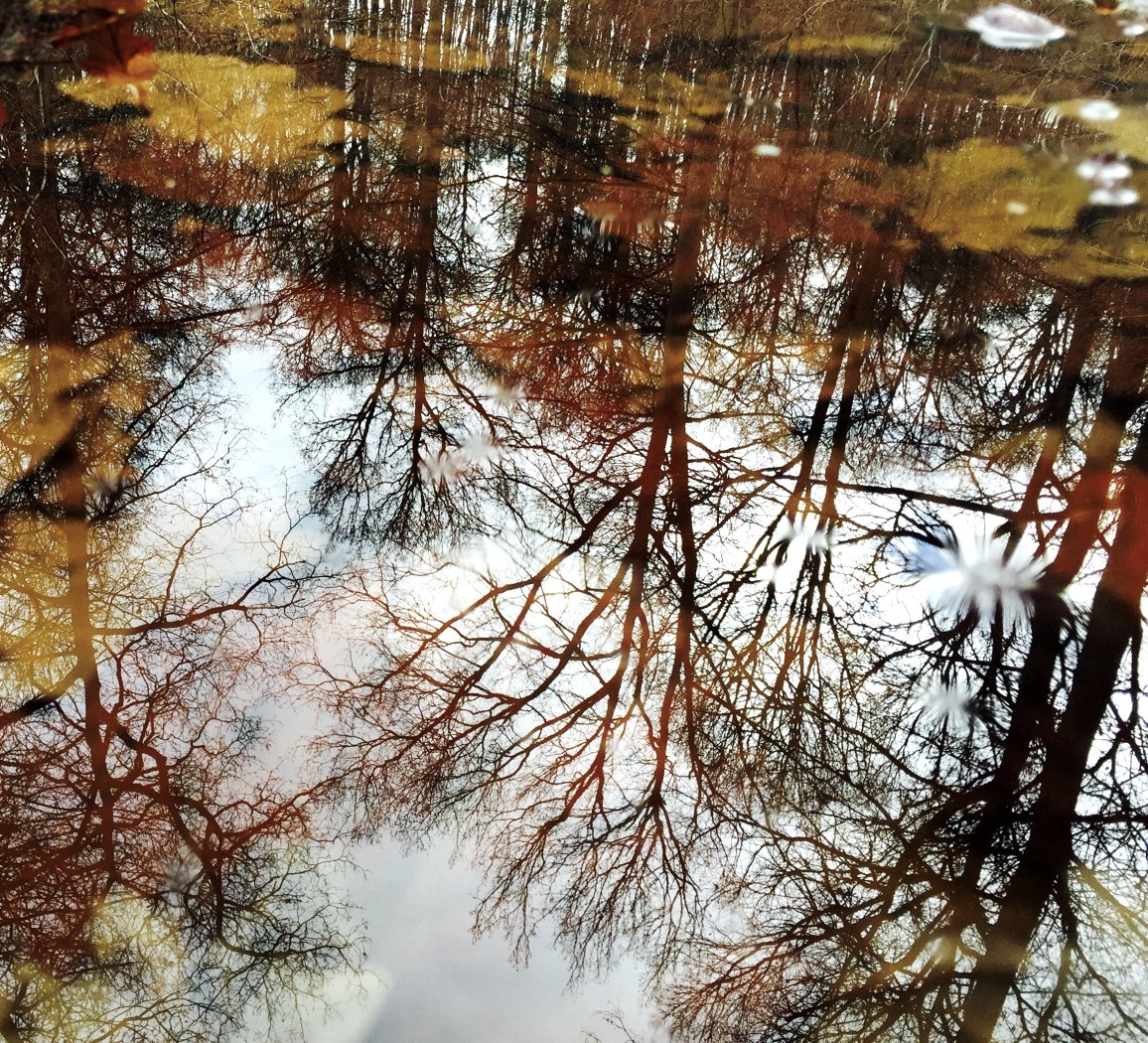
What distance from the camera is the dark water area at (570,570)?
6.79 ft

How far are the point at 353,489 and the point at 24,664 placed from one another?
1119 millimetres

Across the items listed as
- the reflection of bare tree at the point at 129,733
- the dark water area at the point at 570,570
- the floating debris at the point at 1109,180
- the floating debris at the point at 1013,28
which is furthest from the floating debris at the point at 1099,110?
the reflection of bare tree at the point at 129,733

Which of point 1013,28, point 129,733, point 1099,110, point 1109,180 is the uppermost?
point 1013,28

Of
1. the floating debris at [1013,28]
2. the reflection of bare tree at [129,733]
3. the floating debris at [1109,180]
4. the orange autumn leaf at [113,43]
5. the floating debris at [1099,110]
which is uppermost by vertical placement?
the floating debris at [1013,28]

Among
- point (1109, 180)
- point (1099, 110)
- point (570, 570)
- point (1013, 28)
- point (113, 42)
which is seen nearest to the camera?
point (113, 42)

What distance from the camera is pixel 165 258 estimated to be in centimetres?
405

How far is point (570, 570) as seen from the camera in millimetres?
2973

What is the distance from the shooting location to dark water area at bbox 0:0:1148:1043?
2.07m

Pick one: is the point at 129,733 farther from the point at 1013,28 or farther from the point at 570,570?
the point at 1013,28

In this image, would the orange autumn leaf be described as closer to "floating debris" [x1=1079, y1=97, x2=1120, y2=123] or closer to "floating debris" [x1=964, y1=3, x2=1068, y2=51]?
"floating debris" [x1=1079, y1=97, x2=1120, y2=123]

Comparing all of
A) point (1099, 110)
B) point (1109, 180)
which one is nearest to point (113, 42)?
point (1109, 180)

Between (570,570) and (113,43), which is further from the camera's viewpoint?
(570,570)

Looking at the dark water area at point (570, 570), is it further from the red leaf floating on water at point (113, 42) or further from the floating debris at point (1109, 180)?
the floating debris at point (1109, 180)

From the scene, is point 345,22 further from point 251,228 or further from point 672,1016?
point 672,1016
